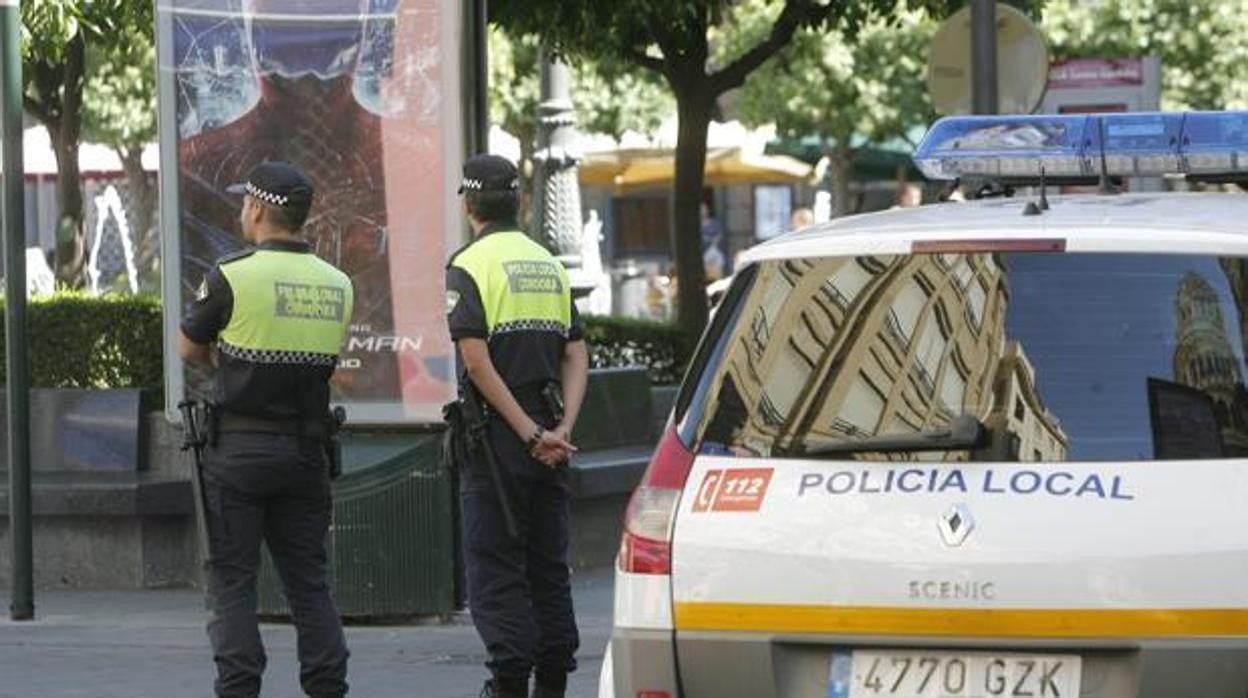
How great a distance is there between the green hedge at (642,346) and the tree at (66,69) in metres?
3.01

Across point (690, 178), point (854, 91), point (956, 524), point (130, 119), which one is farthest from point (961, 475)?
point (854, 91)

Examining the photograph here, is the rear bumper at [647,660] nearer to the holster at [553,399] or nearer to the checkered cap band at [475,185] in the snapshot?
the holster at [553,399]

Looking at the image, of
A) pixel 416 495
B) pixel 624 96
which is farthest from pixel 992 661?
pixel 624 96

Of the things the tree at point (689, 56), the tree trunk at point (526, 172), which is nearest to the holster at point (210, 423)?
the tree at point (689, 56)

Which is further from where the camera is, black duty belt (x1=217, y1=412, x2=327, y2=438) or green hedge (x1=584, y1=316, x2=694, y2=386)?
green hedge (x1=584, y1=316, x2=694, y2=386)

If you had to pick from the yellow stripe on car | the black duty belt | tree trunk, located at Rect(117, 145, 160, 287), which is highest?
the black duty belt

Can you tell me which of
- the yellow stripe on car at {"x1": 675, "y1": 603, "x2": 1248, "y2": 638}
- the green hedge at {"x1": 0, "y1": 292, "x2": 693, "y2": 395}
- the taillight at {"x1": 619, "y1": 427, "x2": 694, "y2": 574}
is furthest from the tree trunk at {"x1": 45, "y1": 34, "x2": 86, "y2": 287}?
the yellow stripe on car at {"x1": 675, "y1": 603, "x2": 1248, "y2": 638}

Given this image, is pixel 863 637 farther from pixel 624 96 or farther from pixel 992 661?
pixel 624 96

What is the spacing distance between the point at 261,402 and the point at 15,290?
10.4 ft

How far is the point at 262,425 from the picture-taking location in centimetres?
837

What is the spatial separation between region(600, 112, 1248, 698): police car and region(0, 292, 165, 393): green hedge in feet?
23.6

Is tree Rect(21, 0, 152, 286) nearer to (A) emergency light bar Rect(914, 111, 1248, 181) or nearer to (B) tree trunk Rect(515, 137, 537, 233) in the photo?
(A) emergency light bar Rect(914, 111, 1248, 181)

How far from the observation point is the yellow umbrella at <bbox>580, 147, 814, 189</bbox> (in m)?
38.7

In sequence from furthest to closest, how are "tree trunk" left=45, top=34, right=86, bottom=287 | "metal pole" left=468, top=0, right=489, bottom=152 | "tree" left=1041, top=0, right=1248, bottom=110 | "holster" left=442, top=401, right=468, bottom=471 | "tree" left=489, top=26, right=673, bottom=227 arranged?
"tree" left=489, top=26, right=673, bottom=227
"tree" left=1041, top=0, right=1248, bottom=110
"tree trunk" left=45, top=34, right=86, bottom=287
"metal pole" left=468, top=0, right=489, bottom=152
"holster" left=442, top=401, right=468, bottom=471
